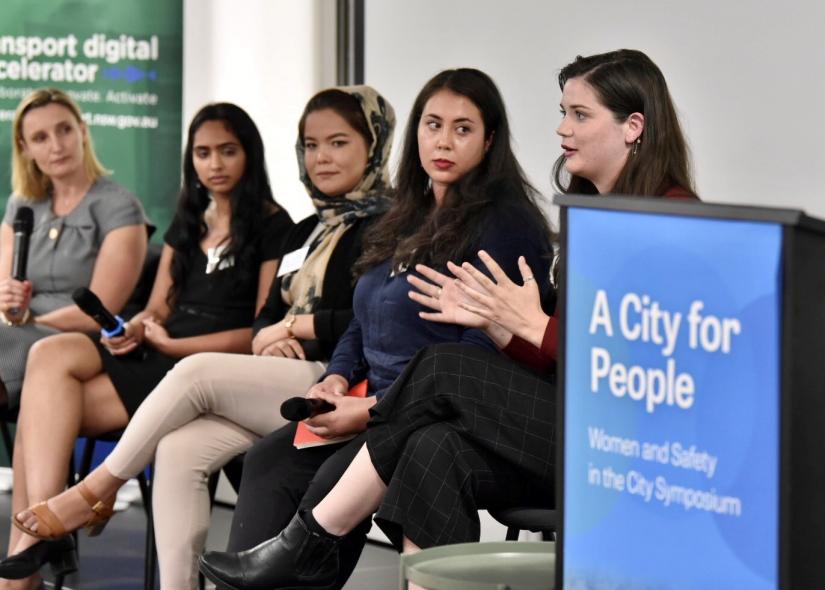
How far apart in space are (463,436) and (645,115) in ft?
2.46

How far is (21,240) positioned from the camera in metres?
4.60

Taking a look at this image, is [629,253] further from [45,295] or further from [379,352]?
[45,295]

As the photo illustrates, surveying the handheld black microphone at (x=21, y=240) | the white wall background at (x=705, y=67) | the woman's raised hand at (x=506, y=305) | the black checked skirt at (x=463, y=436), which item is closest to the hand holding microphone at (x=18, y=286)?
the handheld black microphone at (x=21, y=240)

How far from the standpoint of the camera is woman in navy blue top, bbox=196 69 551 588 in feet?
11.0

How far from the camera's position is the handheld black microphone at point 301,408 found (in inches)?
126

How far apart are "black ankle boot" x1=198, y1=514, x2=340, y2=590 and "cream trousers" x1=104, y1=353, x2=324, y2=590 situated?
602mm

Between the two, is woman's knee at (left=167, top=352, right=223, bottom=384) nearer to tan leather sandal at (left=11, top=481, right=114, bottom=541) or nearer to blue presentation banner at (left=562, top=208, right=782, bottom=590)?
tan leather sandal at (left=11, top=481, right=114, bottom=541)

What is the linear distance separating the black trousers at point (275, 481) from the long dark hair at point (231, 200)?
3.41 feet

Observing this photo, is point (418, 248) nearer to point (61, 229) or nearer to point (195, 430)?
point (195, 430)

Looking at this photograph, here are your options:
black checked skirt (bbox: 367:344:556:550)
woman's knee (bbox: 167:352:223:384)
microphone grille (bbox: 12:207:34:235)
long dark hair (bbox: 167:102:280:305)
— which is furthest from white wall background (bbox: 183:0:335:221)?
black checked skirt (bbox: 367:344:556:550)

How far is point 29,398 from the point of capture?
416cm

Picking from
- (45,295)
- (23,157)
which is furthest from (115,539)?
(23,157)

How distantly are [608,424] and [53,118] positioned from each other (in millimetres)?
3581

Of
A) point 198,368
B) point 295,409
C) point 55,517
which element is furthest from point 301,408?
point 55,517
